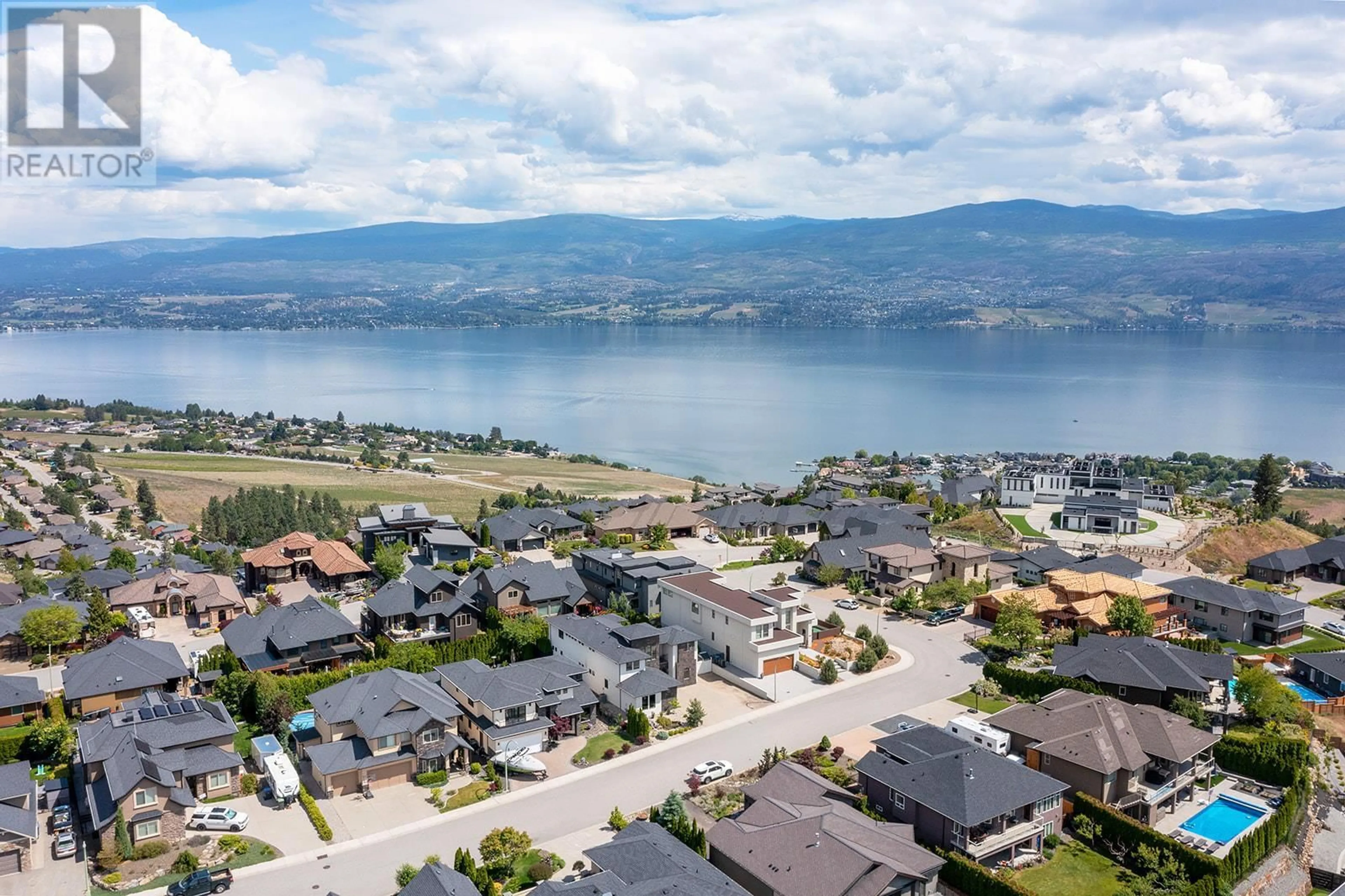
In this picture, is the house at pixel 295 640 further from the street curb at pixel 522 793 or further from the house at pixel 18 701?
the street curb at pixel 522 793

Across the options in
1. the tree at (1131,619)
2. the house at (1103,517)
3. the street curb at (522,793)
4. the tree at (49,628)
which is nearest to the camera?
the street curb at (522,793)

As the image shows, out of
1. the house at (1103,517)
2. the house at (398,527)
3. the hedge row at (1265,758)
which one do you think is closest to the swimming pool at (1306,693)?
the hedge row at (1265,758)

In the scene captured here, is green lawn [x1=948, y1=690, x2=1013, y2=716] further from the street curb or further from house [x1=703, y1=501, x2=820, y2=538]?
house [x1=703, y1=501, x2=820, y2=538]

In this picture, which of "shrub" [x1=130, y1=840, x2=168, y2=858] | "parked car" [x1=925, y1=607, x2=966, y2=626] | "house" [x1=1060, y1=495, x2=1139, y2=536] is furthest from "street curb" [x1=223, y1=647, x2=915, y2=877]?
"house" [x1=1060, y1=495, x2=1139, y2=536]

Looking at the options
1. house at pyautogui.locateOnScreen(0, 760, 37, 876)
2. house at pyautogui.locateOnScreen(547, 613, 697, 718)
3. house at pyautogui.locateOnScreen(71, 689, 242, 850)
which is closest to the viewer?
house at pyautogui.locateOnScreen(0, 760, 37, 876)

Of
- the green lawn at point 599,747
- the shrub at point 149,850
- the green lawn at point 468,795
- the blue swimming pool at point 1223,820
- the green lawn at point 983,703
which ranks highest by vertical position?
the green lawn at point 983,703

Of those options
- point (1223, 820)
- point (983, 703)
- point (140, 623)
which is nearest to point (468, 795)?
point (983, 703)

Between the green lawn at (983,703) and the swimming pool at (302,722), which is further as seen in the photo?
the green lawn at (983,703)

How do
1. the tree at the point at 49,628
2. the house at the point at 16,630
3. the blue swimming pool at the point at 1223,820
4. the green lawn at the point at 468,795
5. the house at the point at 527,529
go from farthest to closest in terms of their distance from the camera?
1. the house at the point at 527,529
2. the house at the point at 16,630
3. the tree at the point at 49,628
4. the green lawn at the point at 468,795
5. the blue swimming pool at the point at 1223,820
